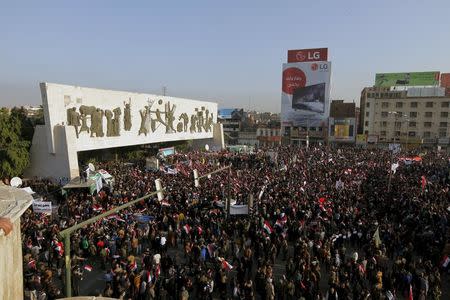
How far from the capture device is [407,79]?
68000mm

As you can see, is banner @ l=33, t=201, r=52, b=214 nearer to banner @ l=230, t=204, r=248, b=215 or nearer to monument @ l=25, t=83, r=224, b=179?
banner @ l=230, t=204, r=248, b=215

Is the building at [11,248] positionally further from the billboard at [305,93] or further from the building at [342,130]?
the building at [342,130]

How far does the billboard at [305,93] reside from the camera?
64.2m

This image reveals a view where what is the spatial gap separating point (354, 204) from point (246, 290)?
10631mm

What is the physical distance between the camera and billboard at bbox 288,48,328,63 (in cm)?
6475

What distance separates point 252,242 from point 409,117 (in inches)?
2338

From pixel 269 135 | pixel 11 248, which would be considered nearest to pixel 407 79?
pixel 269 135

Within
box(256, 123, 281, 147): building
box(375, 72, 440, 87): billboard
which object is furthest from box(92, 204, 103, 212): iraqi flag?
box(375, 72, 440, 87): billboard

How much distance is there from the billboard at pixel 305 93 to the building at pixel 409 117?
30.5ft

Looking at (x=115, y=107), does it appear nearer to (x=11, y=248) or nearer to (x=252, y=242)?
(x=252, y=242)

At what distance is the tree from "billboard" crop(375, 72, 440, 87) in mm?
63943

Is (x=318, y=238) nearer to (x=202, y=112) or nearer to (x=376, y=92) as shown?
(x=202, y=112)

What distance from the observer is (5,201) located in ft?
19.5

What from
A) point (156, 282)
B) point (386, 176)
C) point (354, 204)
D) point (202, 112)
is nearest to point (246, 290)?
point (156, 282)
